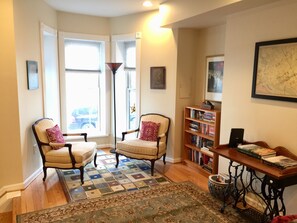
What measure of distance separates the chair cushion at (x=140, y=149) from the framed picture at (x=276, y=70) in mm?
1699

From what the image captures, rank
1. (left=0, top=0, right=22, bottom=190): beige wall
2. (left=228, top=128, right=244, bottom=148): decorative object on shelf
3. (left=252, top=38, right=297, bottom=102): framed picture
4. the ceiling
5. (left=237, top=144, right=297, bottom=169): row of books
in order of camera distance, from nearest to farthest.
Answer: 1. (left=237, top=144, right=297, bottom=169): row of books
2. (left=252, top=38, right=297, bottom=102): framed picture
3. (left=228, top=128, right=244, bottom=148): decorative object on shelf
4. (left=0, top=0, right=22, bottom=190): beige wall
5. the ceiling

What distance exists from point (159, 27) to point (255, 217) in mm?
3264

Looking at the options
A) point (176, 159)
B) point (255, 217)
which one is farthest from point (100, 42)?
point (255, 217)

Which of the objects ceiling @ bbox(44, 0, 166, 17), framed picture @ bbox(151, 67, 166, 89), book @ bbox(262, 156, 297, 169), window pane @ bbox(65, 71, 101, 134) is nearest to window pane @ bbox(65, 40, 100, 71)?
window pane @ bbox(65, 71, 101, 134)

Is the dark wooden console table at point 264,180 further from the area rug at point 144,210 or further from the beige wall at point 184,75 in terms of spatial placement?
the beige wall at point 184,75

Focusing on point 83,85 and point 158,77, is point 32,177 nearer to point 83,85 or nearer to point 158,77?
point 83,85

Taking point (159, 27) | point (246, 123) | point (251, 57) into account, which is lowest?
point (246, 123)

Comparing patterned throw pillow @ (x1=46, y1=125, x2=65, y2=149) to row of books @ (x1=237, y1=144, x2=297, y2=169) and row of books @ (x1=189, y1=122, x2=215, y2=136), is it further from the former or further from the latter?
row of books @ (x1=237, y1=144, x2=297, y2=169)

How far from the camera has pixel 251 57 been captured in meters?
2.93

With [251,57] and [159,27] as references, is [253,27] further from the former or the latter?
[159,27]

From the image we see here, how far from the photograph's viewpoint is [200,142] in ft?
13.4

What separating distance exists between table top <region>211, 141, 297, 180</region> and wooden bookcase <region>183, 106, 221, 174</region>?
813 mm

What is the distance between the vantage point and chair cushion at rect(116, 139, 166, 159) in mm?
3846

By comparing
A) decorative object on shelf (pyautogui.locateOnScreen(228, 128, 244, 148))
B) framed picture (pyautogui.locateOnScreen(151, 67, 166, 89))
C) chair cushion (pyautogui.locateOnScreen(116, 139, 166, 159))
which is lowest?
chair cushion (pyautogui.locateOnScreen(116, 139, 166, 159))
